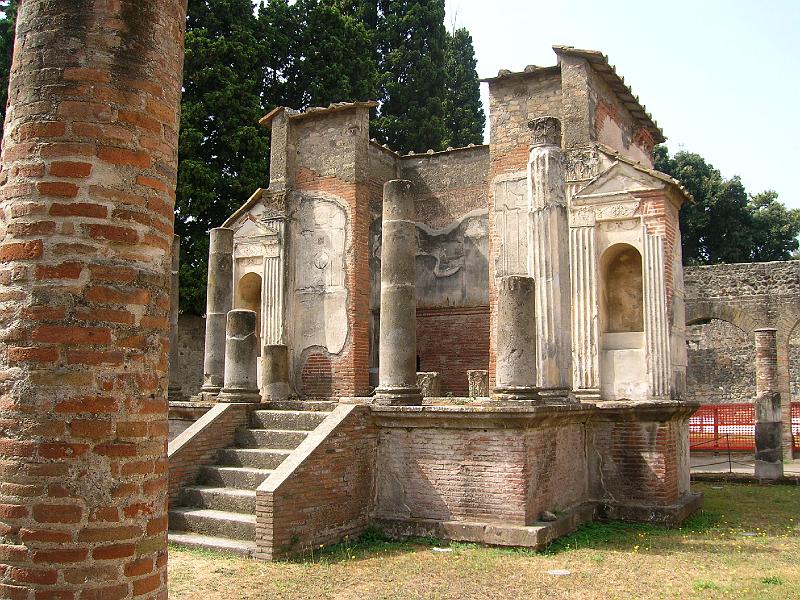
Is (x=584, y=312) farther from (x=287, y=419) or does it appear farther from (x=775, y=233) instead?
(x=775, y=233)

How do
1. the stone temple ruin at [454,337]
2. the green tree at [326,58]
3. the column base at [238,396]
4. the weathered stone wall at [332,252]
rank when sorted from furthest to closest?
the green tree at [326,58], the weathered stone wall at [332,252], the column base at [238,396], the stone temple ruin at [454,337]

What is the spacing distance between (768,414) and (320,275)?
10274 mm

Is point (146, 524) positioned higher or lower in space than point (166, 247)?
lower

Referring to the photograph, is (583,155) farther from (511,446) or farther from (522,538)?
(522,538)

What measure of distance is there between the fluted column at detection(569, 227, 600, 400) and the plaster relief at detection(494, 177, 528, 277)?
1167 mm

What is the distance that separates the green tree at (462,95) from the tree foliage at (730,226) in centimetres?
1088

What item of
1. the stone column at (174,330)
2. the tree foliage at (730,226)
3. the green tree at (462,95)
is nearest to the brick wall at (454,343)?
the stone column at (174,330)

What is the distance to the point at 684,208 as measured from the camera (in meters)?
33.7

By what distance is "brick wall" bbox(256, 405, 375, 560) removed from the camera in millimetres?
8133

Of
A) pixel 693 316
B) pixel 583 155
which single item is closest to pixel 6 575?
pixel 583 155

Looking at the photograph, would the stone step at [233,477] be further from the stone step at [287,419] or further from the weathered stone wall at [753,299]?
the weathered stone wall at [753,299]

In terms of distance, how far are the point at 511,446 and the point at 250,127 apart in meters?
14.5

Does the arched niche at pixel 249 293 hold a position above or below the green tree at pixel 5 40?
below

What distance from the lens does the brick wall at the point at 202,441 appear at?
379 inches
